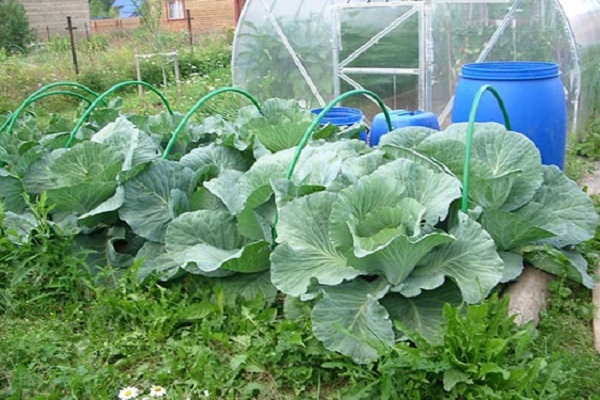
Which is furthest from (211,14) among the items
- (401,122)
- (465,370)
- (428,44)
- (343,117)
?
(465,370)

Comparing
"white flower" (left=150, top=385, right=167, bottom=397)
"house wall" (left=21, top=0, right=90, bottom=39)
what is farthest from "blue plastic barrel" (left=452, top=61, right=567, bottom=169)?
"house wall" (left=21, top=0, right=90, bottom=39)

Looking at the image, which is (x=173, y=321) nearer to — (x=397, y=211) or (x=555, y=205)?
(x=397, y=211)

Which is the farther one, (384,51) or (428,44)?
(384,51)

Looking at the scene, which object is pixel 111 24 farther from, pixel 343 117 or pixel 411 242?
pixel 411 242

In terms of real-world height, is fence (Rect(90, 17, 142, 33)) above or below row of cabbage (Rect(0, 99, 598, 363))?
above

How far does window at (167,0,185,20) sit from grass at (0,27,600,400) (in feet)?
73.7

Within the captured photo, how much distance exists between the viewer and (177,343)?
2166 millimetres

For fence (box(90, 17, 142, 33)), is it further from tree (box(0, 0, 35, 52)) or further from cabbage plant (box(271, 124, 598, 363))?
cabbage plant (box(271, 124, 598, 363))

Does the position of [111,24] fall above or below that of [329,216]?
above

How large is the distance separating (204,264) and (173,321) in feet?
0.77

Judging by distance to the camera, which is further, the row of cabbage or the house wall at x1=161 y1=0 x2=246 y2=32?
the house wall at x1=161 y1=0 x2=246 y2=32

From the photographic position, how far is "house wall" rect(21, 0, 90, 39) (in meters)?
21.4

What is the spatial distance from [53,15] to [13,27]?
6961 millimetres

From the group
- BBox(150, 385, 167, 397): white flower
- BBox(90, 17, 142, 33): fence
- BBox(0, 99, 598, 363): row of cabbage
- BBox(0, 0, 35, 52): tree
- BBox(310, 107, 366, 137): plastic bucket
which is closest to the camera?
BBox(150, 385, 167, 397): white flower
